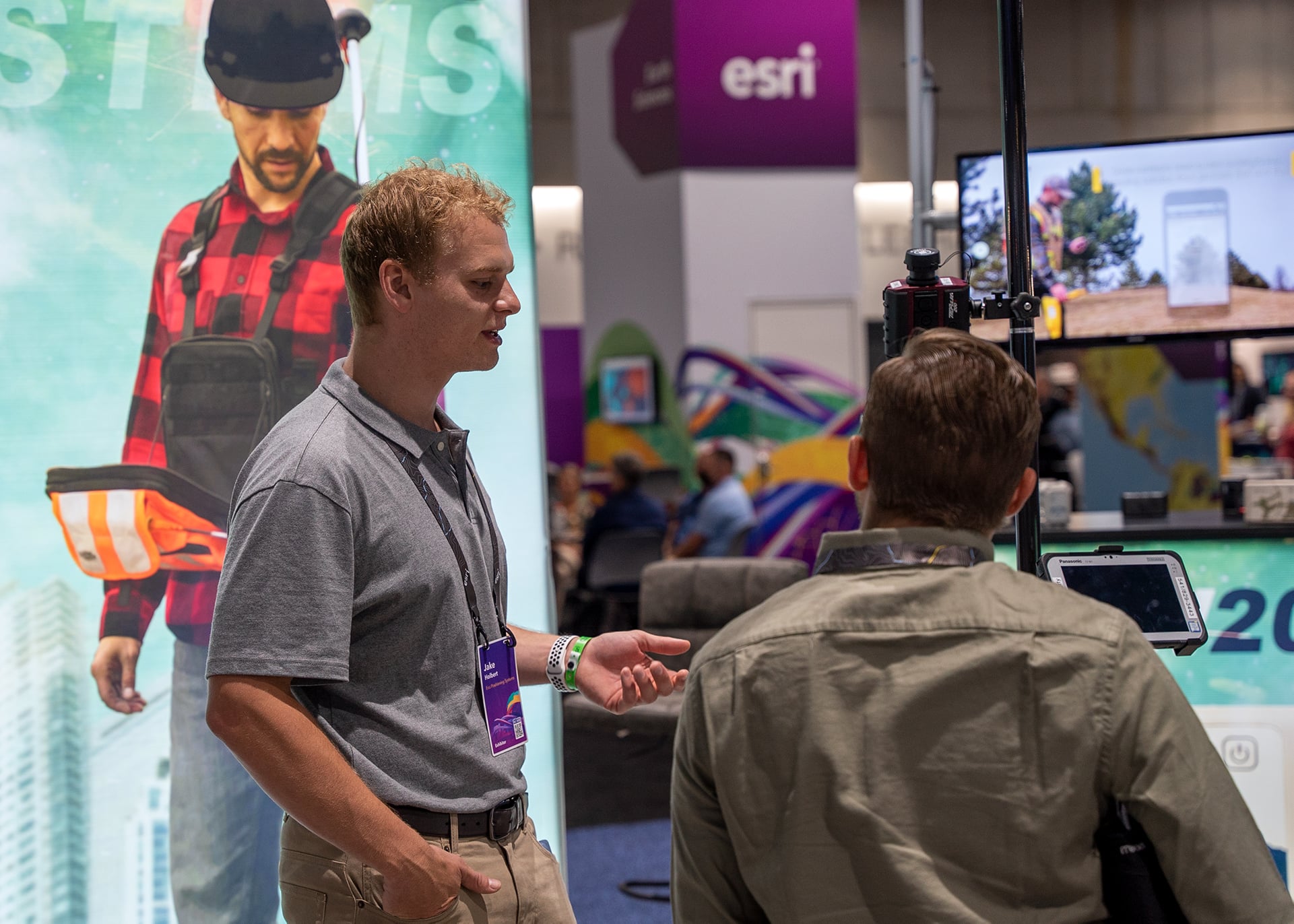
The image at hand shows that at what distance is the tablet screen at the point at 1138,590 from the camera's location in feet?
5.27

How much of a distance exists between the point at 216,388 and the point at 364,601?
1265mm

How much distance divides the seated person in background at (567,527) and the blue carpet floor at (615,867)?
269 centimetres

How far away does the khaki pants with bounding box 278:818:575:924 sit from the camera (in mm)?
1284

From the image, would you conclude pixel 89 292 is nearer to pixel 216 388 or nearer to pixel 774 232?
pixel 216 388

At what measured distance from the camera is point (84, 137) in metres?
2.34

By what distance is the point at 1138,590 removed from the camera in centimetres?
164

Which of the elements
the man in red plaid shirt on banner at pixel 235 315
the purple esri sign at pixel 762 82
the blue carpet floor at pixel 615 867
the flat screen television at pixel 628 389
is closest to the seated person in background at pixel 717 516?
the blue carpet floor at pixel 615 867

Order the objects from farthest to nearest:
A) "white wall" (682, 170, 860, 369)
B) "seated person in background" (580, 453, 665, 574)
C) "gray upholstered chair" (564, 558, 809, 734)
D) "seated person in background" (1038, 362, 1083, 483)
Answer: "seated person in background" (1038, 362, 1083, 483), "white wall" (682, 170, 860, 369), "seated person in background" (580, 453, 665, 574), "gray upholstered chair" (564, 558, 809, 734)

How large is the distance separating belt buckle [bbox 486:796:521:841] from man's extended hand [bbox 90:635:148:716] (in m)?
1.28

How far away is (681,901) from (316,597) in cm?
47

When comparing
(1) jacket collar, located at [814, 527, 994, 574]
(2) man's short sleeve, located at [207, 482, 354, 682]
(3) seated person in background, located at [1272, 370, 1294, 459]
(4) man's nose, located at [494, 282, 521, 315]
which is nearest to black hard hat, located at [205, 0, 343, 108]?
(4) man's nose, located at [494, 282, 521, 315]

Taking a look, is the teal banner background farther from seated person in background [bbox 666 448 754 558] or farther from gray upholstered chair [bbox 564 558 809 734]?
seated person in background [bbox 666 448 754 558]

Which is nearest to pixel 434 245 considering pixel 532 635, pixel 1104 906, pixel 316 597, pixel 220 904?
pixel 316 597

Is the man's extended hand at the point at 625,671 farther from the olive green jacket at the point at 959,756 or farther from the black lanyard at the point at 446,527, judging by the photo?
the olive green jacket at the point at 959,756
